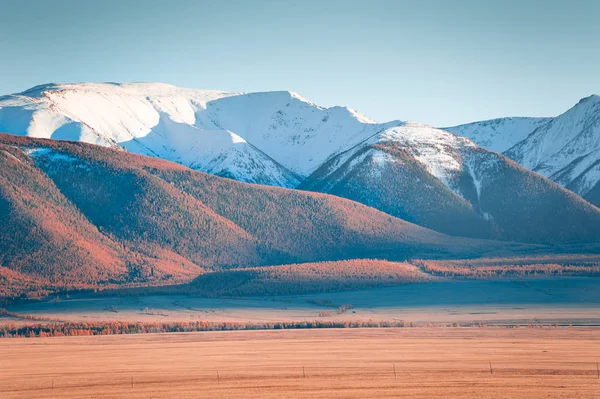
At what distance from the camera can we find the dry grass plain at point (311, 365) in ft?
212

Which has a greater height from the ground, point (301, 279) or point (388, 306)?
point (301, 279)

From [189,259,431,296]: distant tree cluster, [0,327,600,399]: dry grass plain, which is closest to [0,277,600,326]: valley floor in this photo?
[189,259,431,296]: distant tree cluster

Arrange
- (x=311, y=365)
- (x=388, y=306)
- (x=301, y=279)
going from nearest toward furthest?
(x=311, y=365) → (x=388, y=306) → (x=301, y=279)

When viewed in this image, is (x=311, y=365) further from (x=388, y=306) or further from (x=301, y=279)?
(x=301, y=279)

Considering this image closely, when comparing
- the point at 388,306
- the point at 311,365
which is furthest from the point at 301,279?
the point at 311,365

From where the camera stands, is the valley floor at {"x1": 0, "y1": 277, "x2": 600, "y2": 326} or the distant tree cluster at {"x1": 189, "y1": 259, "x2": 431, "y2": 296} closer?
the valley floor at {"x1": 0, "y1": 277, "x2": 600, "y2": 326}

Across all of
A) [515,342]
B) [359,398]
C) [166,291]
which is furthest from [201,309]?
[359,398]

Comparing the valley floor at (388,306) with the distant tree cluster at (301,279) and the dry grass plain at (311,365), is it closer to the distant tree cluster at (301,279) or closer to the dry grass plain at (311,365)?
the distant tree cluster at (301,279)

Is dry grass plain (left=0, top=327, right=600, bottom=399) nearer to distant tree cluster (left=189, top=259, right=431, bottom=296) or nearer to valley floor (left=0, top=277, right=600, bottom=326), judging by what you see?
valley floor (left=0, top=277, right=600, bottom=326)

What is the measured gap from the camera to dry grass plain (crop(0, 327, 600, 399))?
212 feet

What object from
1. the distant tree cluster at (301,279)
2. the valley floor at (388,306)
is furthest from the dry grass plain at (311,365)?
the distant tree cluster at (301,279)

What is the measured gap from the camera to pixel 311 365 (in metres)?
77.1

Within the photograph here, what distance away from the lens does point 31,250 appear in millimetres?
180500

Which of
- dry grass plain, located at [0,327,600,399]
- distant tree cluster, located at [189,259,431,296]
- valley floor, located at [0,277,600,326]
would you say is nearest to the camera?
dry grass plain, located at [0,327,600,399]
